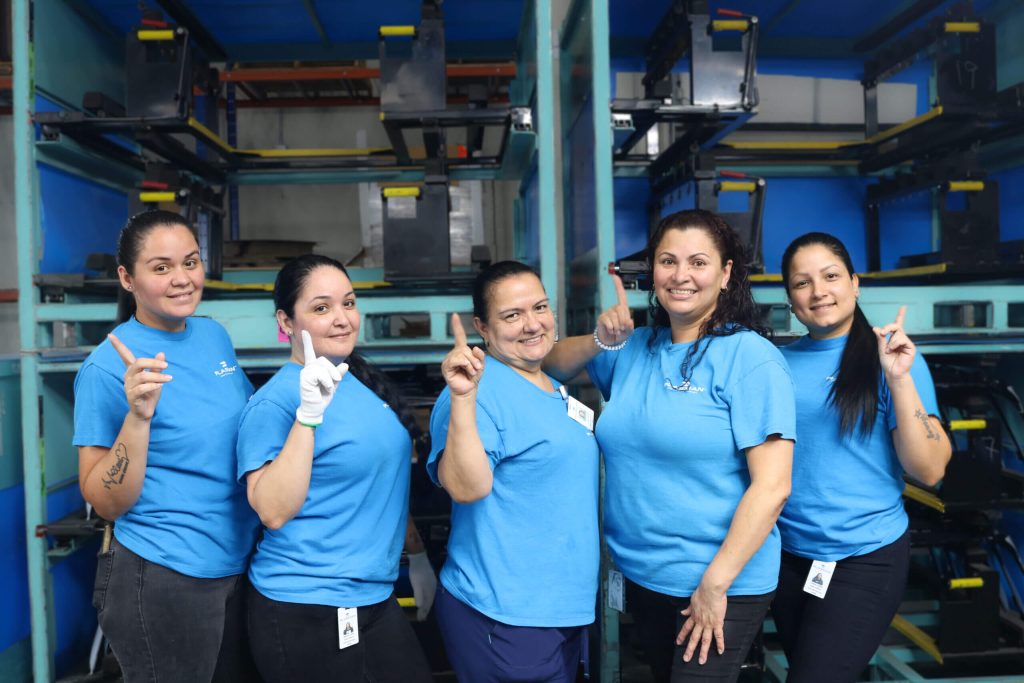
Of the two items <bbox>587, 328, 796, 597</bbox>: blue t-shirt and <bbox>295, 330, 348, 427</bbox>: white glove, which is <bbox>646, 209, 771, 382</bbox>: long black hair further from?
<bbox>295, 330, 348, 427</bbox>: white glove

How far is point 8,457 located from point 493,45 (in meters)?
2.68

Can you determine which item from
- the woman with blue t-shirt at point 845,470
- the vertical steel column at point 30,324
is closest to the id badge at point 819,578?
the woman with blue t-shirt at point 845,470

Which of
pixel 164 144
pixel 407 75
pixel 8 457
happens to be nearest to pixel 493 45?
pixel 407 75

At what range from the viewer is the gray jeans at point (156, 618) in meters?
1.52

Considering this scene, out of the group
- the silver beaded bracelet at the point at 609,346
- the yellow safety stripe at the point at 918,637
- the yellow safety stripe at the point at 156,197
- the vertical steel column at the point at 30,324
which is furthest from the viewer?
the yellow safety stripe at the point at 918,637

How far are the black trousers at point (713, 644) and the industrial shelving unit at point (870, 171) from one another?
70 cm

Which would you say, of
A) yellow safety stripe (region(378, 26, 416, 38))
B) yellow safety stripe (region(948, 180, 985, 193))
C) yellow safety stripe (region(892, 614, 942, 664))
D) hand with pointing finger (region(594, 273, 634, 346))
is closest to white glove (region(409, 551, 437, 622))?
hand with pointing finger (region(594, 273, 634, 346))

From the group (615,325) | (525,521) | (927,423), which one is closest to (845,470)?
(927,423)

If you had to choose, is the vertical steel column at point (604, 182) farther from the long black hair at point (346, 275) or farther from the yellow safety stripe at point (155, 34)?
the yellow safety stripe at point (155, 34)

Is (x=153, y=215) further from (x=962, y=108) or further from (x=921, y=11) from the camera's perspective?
(x=921, y=11)

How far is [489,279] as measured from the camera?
1.65m

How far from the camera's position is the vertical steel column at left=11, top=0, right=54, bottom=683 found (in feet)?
7.17

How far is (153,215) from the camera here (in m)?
1.62

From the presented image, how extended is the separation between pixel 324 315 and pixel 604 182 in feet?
3.62
